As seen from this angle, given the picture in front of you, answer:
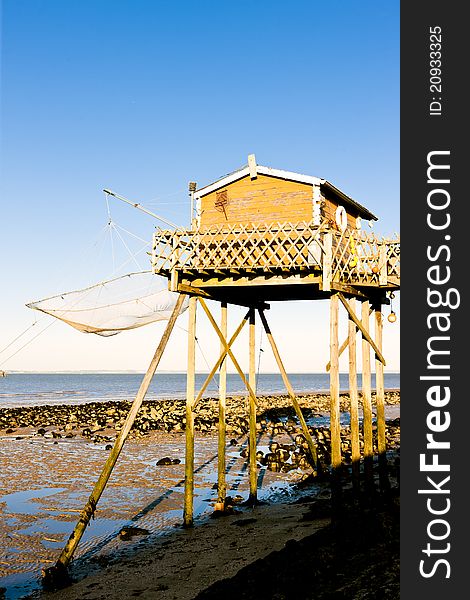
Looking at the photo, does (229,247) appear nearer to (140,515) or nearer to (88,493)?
(140,515)

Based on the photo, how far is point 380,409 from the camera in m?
18.4

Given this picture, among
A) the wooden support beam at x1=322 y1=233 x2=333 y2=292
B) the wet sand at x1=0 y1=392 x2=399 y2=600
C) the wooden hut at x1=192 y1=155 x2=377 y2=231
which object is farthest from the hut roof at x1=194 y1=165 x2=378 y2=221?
the wet sand at x1=0 y1=392 x2=399 y2=600

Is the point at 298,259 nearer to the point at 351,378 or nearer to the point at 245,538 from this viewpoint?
the point at 351,378

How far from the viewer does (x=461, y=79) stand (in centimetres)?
820

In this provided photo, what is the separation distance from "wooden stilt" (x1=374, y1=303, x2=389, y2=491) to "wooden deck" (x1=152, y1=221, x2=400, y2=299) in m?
1.57

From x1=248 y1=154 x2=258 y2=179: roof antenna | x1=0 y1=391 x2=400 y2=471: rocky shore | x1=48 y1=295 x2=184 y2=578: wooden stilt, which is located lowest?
x1=0 y1=391 x2=400 y2=471: rocky shore

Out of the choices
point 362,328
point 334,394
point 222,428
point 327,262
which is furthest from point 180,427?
point 327,262

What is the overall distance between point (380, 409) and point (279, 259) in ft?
19.1

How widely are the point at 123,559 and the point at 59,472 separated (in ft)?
43.8

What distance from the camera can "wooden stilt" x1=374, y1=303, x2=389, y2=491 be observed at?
1744 cm

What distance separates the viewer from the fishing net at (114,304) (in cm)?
2027

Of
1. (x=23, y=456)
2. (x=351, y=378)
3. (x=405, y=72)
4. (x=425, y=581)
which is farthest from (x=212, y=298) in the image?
(x=23, y=456)

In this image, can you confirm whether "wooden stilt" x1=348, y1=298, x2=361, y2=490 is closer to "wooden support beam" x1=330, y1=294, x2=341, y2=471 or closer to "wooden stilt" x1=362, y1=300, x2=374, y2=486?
"wooden stilt" x1=362, y1=300, x2=374, y2=486

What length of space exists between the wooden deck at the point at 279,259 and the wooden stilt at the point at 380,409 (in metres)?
1.57
